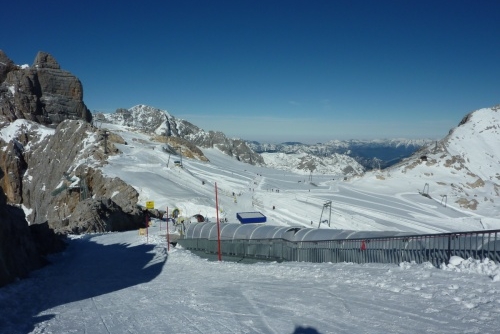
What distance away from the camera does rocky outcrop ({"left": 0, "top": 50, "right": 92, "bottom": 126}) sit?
352 feet

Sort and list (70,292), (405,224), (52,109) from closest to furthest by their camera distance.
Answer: (70,292), (405,224), (52,109)

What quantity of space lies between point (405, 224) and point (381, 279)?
43.4 meters

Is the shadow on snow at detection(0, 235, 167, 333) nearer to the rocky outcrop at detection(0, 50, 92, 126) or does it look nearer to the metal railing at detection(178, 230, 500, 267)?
the metal railing at detection(178, 230, 500, 267)

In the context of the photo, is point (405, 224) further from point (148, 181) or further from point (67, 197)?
point (67, 197)

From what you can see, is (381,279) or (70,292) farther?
(70,292)

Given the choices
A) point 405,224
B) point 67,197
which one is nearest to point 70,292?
point 405,224

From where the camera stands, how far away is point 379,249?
46.2ft

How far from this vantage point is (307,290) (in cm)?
1132

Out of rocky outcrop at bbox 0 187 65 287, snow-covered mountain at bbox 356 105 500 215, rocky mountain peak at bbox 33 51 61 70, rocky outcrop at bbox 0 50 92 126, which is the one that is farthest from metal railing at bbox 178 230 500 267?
rocky mountain peak at bbox 33 51 61 70

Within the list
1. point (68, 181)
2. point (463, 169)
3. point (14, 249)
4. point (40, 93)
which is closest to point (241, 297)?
point (14, 249)

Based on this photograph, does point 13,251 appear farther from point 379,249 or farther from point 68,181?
point 68,181

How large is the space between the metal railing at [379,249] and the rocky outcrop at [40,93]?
106 metres

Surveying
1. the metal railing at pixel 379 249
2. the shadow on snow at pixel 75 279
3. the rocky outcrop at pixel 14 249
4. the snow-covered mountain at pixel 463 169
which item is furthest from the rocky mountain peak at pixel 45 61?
the metal railing at pixel 379 249

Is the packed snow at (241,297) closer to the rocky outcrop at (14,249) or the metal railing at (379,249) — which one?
the metal railing at (379,249)
